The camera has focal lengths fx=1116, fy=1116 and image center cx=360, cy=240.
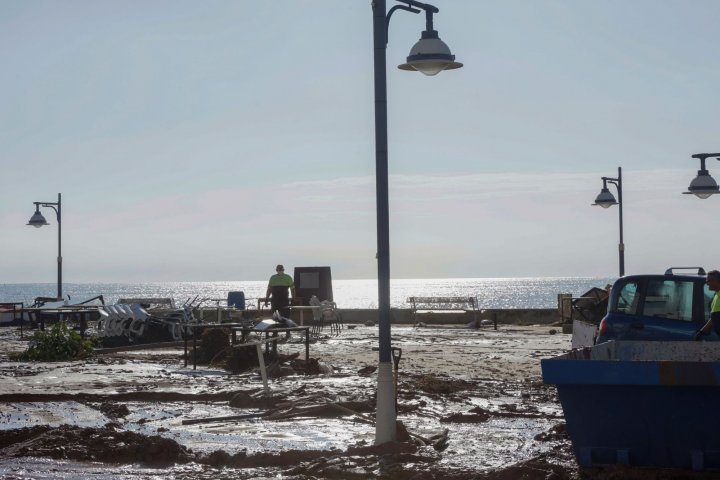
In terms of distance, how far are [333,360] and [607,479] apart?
12.6m

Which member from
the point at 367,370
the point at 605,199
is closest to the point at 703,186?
the point at 605,199

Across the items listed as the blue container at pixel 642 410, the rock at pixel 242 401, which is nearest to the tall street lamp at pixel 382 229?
the blue container at pixel 642 410

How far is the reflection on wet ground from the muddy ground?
20 millimetres

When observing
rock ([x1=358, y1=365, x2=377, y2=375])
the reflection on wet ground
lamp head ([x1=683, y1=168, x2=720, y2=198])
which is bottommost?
the reflection on wet ground

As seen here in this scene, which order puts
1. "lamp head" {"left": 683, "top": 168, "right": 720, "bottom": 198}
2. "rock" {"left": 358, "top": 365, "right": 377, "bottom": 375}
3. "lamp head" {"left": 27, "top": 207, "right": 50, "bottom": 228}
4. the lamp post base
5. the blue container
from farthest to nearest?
"lamp head" {"left": 27, "top": 207, "right": 50, "bottom": 228}
"lamp head" {"left": 683, "top": 168, "right": 720, "bottom": 198}
"rock" {"left": 358, "top": 365, "right": 377, "bottom": 375}
the lamp post base
the blue container

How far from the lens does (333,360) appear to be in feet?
70.4

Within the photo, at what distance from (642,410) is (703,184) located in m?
14.0

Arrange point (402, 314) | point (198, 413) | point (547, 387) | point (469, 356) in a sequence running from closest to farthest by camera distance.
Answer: point (198, 413), point (547, 387), point (469, 356), point (402, 314)

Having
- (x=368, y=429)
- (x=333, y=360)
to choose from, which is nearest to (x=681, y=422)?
(x=368, y=429)

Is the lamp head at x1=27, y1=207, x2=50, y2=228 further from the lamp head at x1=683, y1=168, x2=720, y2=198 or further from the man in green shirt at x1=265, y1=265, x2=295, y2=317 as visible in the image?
the lamp head at x1=683, y1=168, x2=720, y2=198

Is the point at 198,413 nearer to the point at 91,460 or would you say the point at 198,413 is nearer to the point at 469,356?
the point at 91,460

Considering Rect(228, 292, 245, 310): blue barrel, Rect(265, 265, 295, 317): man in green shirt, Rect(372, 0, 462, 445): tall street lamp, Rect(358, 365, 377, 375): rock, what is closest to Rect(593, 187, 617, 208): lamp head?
Rect(265, 265, 295, 317): man in green shirt

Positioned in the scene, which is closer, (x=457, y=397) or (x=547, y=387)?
(x=457, y=397)

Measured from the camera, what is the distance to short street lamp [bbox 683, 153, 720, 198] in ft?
73.0
